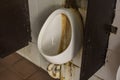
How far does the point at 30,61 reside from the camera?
2.05m

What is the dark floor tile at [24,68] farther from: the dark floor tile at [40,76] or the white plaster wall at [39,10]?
the white plaster wall at [39,10]

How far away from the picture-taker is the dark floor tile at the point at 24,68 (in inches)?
73.6

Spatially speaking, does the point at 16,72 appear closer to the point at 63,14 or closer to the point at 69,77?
the point at 69,77

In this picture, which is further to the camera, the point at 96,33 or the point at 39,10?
the point at 39,10

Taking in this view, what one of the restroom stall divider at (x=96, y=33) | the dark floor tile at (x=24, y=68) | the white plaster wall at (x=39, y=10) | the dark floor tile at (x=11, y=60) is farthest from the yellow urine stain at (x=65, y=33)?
the dark floor tile at (x=11, y=60)

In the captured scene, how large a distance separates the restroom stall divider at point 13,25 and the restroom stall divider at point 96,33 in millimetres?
764

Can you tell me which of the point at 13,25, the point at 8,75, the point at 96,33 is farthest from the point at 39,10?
the point at 8,75

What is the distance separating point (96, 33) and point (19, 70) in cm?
111

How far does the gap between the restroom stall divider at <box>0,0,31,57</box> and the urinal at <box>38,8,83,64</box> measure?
0.39 m

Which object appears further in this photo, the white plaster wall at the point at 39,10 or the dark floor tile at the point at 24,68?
the dark floor tile at the point at 24,68

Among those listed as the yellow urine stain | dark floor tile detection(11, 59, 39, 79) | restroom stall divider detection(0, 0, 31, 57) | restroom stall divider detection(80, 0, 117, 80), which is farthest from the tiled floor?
restroom stall divider detection(80, 0, 117, 80)

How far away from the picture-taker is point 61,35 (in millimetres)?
1458

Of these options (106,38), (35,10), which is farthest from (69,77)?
(35,10)

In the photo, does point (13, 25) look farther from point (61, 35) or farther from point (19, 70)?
point (19, 70)
